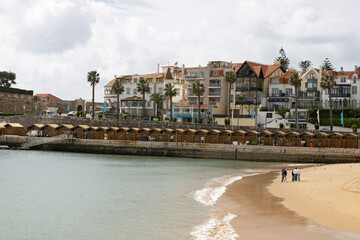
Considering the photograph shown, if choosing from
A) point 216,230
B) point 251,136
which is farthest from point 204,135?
point 216,230

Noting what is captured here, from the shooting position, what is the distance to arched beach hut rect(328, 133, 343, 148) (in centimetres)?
6106

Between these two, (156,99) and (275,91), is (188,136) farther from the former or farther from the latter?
(156,99)

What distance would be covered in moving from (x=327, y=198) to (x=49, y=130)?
195 ft

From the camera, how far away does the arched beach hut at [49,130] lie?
7712cm

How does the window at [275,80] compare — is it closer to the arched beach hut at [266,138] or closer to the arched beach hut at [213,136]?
the arched beach hut at [266,138]

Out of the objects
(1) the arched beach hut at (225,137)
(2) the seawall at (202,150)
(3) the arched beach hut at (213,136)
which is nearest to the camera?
(2) the seawall at (202,150)

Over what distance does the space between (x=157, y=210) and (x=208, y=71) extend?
8930 cm

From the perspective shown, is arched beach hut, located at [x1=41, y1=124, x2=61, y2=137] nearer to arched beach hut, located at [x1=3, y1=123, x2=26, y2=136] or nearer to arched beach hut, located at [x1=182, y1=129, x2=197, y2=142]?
arched beach hut, located at [x1=3, y1=123, x2=26, y2=136]

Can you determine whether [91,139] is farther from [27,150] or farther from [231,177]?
[231,177]

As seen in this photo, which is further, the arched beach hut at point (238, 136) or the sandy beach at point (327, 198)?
the arched beach hut at point (238, 136)

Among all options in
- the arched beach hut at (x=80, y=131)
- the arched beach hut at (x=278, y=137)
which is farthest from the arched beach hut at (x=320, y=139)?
the arched beach hut at (x=80, y=131)

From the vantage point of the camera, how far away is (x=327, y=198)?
28125 millimetres

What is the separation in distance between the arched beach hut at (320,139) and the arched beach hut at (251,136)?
8565 mm

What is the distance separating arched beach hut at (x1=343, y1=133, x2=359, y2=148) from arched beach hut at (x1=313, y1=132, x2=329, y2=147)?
243 cm
